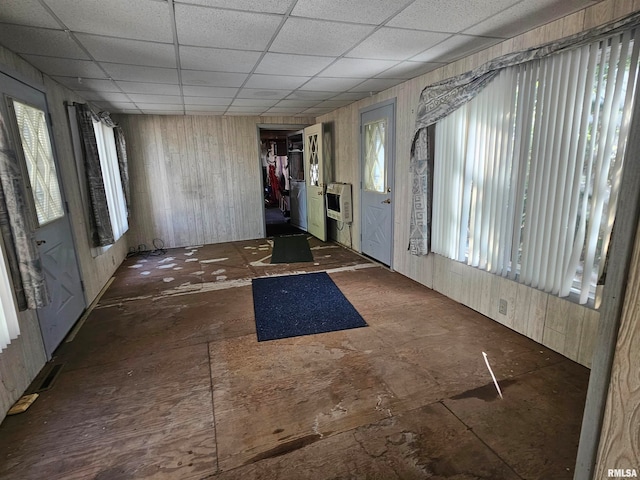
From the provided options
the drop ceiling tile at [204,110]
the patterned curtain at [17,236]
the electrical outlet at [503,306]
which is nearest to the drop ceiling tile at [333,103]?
the drop ceiling tile at [204,110]

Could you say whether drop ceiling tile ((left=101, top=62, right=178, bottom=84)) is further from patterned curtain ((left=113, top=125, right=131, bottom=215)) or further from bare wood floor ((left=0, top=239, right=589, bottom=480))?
bare wood floor ((left=0, top=239, right=589, bottom=480))

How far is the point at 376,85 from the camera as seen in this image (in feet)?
13.6

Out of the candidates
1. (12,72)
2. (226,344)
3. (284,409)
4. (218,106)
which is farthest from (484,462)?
(218,106)

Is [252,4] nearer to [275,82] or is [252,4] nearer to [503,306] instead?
[275,82]

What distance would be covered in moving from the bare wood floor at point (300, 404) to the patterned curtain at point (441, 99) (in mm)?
971

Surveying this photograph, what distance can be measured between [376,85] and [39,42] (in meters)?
3.29

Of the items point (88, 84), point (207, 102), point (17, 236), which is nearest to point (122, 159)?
point (207, 102)

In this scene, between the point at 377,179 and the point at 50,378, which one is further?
the point at 377,179

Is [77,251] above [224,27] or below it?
below

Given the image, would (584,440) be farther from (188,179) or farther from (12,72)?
(188,179)

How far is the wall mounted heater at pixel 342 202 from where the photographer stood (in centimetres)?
564

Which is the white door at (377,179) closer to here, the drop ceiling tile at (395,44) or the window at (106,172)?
the drop ceiling tile at (395,44)

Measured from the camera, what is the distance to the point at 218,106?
5289 mm

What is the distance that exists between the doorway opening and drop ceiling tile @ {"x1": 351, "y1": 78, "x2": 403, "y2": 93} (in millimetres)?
2701
